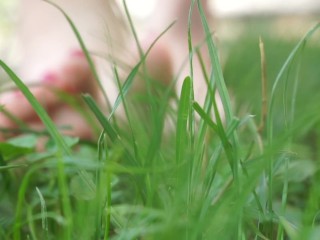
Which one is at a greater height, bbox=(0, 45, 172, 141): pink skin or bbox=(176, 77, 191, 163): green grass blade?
bbox=(176, 77, 191, 163): green grass blade

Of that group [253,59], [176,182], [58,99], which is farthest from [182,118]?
[253,59]

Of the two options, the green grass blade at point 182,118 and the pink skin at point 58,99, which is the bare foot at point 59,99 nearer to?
the pink skin at point 58,99

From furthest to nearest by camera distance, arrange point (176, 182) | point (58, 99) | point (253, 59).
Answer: point (253, 59) < point (58, 99) < point (176, 182)

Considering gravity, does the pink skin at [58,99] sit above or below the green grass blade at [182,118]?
below

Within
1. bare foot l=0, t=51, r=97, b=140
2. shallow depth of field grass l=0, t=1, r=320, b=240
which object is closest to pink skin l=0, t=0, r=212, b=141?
bare foot l=0, t=51, r=97, b=140

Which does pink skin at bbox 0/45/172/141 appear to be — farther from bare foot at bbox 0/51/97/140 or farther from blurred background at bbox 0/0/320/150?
blurred background at bbox 0/0/320/150

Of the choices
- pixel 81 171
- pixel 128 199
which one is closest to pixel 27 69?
pixel 128 199

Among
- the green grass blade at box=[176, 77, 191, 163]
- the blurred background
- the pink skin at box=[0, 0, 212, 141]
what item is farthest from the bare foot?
the green grass blade at box=[176, 77, 191, 163]

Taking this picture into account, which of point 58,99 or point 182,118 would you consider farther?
point 58,99

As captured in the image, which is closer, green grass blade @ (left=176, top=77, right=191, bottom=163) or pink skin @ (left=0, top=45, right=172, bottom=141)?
green grass blade @ (left=176, top=77, right=191, bottom=163)

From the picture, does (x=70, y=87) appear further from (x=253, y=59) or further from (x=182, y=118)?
(x=253, y=59)

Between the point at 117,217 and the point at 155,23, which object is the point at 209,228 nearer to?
the point at 117,217

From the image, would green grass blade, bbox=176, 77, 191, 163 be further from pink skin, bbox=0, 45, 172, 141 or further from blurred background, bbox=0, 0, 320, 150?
pink skin, bbox=0, 45, 172, 141

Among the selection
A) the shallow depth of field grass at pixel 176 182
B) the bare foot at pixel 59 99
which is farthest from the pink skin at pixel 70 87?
the shallow depth of field grass at pixel 176 182
